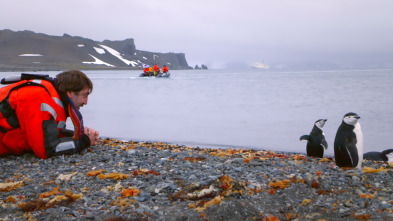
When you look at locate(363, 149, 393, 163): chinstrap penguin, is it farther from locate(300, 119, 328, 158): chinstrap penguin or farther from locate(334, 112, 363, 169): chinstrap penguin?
locate(334, 112, 363, 169): chinstrap penguin

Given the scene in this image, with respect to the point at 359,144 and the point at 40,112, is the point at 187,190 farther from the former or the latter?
the point at 359,144

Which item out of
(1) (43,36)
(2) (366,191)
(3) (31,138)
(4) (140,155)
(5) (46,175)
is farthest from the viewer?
(1) (43,36)

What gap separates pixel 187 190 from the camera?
138 inches

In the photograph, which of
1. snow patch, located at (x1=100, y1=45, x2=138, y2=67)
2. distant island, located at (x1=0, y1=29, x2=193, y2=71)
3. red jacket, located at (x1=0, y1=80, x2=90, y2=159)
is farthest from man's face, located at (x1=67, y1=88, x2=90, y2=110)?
snow patch, located at (x1=100, y1=45, x2=138, y2=67)

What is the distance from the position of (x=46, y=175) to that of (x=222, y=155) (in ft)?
7.11

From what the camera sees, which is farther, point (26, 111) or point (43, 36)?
point (43, 36)

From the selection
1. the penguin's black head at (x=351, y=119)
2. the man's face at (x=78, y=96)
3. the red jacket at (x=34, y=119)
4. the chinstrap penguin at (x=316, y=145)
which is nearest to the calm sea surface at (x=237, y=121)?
the chinstrap penguin at (x=316, y=145)

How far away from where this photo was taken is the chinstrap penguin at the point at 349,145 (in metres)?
4.61

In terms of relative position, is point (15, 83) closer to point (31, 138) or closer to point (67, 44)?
point (31, 138)

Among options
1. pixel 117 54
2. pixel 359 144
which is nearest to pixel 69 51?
pixel 117 54

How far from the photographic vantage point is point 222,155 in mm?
5082

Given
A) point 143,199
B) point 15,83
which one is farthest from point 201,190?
point 15,83

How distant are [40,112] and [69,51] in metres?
141

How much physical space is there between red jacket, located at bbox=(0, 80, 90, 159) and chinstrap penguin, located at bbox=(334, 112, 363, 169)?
10.4 feet
